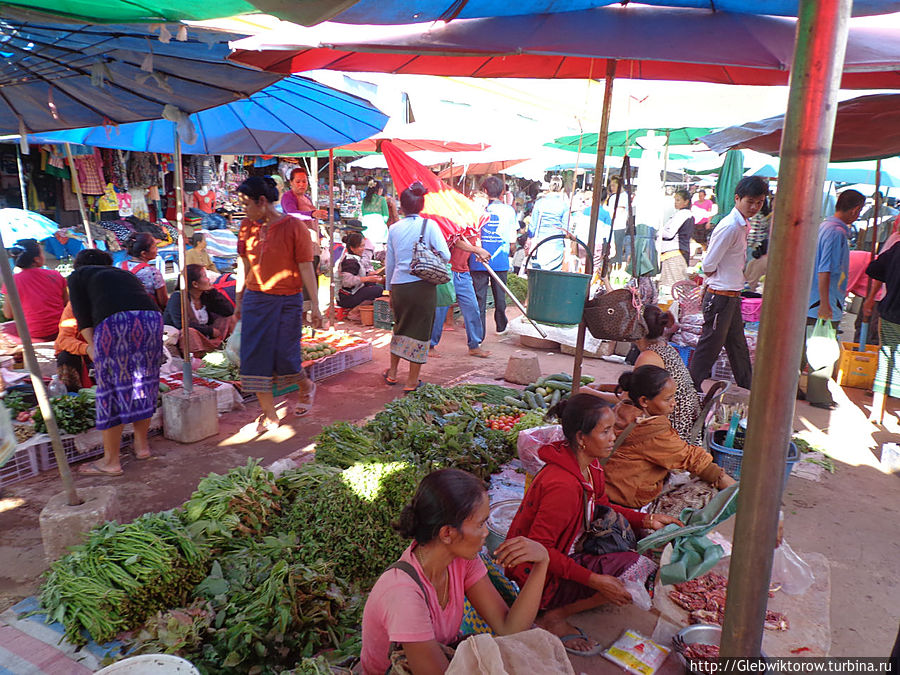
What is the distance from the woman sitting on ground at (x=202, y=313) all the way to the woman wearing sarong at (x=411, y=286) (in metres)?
2.00

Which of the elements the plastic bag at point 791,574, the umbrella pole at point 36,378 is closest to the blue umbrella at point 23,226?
the umbrella pole at point 36,378

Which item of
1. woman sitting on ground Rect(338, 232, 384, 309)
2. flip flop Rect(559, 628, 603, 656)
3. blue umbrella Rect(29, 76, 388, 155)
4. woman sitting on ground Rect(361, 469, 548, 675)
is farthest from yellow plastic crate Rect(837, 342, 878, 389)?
woman sitting on ground Rect(361, 469, 548, 675)

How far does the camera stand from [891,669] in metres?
1.46

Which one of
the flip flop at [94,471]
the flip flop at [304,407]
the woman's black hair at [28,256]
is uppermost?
the woman's black hair at [28,256]

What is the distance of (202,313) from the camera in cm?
634

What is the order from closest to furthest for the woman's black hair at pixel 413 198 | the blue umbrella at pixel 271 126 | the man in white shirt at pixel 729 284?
the man in white shirt at pixel 729 284, the blue umbrella at pixel 271 126, the woman's black hair at pixel 413 198

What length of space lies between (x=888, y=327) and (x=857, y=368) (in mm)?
Answer: 1241

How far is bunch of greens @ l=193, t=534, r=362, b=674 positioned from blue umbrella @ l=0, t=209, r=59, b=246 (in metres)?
7.79

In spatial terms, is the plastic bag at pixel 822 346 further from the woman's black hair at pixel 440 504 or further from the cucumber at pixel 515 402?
the woman's black hair at pixel 440 504

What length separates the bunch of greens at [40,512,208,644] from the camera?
2322 mm

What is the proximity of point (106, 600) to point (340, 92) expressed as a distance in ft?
13.8

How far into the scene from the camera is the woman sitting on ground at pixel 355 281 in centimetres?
885

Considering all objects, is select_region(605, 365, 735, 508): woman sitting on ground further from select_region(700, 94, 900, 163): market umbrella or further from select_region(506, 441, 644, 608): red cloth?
select_region(700, 94, 900, 163): market umbrella

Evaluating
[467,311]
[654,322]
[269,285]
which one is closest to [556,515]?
[654,322]
